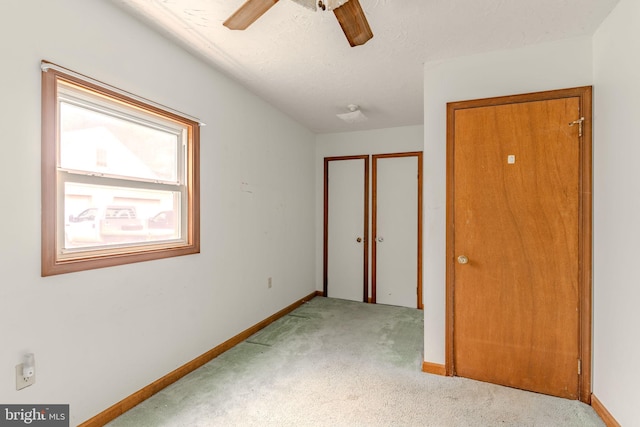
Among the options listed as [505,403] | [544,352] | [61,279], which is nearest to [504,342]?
[544,352]

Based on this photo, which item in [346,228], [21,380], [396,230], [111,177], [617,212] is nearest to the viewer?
[21,380]

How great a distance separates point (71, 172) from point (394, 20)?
2.04 meters

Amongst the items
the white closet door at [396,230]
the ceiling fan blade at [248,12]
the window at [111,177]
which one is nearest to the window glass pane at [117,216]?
the window at [111,177]

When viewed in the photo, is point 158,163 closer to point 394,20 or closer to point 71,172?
point 71,172

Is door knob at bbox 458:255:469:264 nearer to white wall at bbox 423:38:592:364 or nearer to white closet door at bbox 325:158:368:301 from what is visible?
white wall at bbox 423:38:592:364

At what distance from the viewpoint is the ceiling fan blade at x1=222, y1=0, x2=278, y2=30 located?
4.66 feet

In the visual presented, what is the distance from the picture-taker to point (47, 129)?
1481 millimetres

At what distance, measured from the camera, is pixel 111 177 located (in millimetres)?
1818

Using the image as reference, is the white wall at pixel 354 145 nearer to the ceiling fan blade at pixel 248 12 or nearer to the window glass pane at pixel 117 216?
the window glass pane at pixel 117 216

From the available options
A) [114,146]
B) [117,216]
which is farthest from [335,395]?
[114,146]

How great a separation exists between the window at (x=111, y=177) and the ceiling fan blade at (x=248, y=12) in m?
0.82

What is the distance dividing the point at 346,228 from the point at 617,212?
300 cm

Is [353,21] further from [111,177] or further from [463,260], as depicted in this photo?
[463,260]

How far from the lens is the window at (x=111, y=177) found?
5.00 ft
